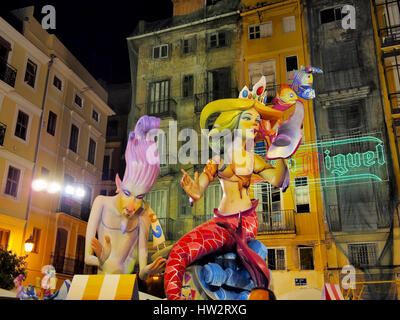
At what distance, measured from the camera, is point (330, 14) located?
330 inches

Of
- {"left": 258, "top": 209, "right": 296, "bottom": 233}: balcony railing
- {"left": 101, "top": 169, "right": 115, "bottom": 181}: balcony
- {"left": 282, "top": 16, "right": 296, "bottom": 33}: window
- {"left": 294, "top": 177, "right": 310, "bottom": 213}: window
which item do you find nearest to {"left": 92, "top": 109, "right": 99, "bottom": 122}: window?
{"left": 101, "top": 169, "right": 115, "bottom": 181}: balcony

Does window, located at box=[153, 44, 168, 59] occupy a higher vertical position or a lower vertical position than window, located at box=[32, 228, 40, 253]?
higher

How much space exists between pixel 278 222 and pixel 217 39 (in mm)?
4055

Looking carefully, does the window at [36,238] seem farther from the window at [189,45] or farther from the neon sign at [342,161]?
the neon sign at [342,161]

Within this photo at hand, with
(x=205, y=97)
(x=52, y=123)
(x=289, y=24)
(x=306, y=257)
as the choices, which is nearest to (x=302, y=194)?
(x=306, y=257)

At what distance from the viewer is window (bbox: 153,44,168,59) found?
30.1ft

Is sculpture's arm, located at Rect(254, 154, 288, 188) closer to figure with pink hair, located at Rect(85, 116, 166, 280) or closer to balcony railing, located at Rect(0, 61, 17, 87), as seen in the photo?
figure with pink hair, located at Rect(85, 116, 166, 280)

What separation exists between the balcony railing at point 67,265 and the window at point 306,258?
388cm

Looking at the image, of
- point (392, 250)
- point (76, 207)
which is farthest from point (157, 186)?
point (392, 250)

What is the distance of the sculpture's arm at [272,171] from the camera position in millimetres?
5750

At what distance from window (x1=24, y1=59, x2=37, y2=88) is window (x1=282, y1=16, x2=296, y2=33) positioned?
17.6 ft

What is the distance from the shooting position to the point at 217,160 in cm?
571

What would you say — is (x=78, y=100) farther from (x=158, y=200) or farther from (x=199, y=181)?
(x=199, y=181)
